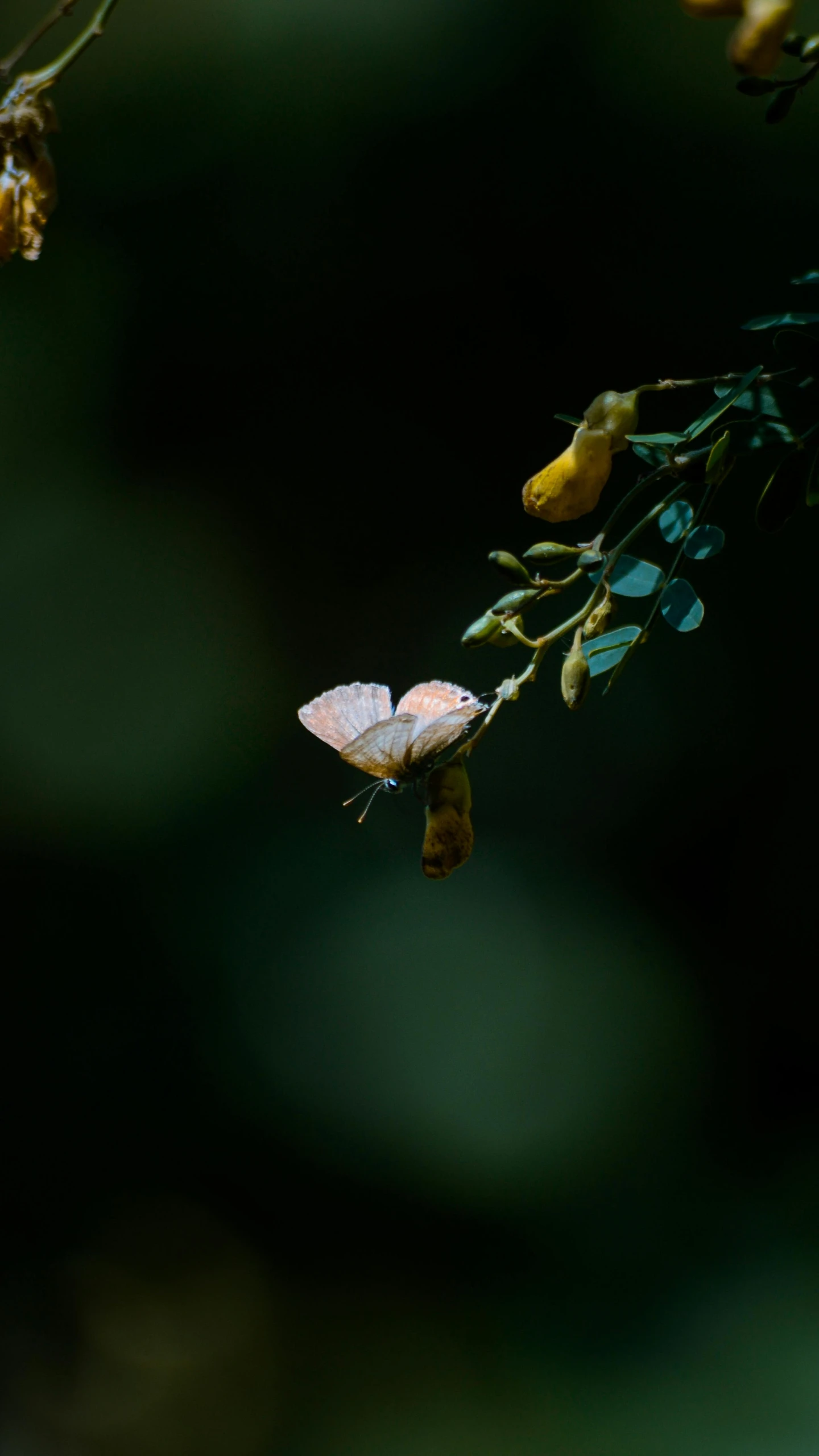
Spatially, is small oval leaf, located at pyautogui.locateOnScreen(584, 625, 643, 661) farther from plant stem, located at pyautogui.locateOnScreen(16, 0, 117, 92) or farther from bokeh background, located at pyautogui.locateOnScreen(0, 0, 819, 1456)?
bokeh background, located at pyautogui.locateOnScreen(0, 0, 819, 1456)

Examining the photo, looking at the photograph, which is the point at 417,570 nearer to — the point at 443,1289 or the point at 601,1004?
the point at 601,1004

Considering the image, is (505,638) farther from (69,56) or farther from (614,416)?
(69,56)

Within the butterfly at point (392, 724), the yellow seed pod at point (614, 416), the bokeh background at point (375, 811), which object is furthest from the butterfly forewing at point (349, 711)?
the bokeh background at point (375, 811)

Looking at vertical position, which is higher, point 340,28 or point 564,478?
point 340,28

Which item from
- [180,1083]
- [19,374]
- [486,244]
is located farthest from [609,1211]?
[19,374]

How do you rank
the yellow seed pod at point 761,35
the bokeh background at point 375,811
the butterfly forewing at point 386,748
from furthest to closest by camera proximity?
the bokeh background at point 375,811 < the butterfly forewing at point 386,748 < the yellow seed pod at point 761,35

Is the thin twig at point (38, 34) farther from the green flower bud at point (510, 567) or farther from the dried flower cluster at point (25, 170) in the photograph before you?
the green flower bud at point (510, 567)
